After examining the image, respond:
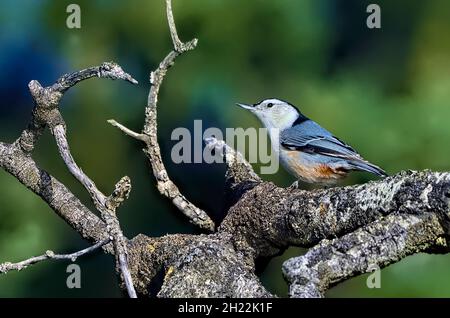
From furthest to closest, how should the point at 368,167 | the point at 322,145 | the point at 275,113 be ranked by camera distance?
1. the point at 275,113
2. the point at 322,145
3. the point at 368,167

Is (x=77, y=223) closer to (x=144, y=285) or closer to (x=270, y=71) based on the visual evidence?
(x=144, y=285)

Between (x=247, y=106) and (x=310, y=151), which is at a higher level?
(x=247, y=106)

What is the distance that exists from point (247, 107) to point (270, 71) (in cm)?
34

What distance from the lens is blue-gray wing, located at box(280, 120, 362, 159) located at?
168 inches

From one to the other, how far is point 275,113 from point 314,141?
0.38m

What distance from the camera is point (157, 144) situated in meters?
3.73

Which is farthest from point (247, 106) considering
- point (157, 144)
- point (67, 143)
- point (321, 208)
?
point (321, 208)

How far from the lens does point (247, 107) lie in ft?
15.5

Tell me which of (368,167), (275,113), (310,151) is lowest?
(368,167)

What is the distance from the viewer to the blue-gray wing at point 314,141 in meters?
4.26

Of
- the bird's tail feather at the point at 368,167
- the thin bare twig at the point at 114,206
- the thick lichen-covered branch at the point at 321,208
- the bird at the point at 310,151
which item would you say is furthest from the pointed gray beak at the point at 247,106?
the thin bare twig at the point at 114,206

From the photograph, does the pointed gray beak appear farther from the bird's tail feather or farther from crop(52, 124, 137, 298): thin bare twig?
crop(52, 124, 137, 298): thin bare twig

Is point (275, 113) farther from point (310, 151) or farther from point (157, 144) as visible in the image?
point (157, 144)

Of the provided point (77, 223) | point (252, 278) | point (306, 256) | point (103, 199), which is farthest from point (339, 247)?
point (77, 223)
